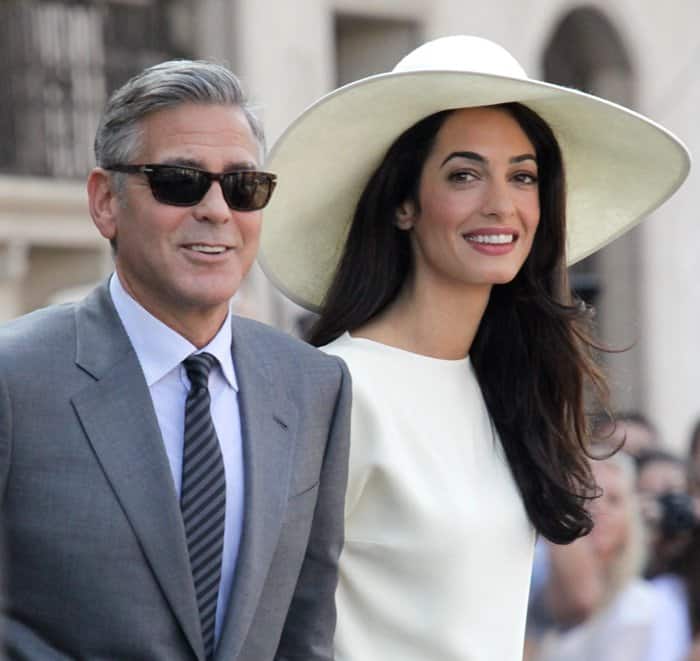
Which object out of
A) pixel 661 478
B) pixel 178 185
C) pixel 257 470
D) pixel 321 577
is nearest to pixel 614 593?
pixel 661 478

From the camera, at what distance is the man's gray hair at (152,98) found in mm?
3521

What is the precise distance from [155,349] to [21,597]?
0.50m

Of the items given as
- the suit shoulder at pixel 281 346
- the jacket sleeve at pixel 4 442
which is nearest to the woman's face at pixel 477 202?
the suit shoulder at pixel 281 346

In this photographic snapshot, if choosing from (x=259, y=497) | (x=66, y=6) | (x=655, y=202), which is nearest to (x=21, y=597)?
(x=259, y=497)

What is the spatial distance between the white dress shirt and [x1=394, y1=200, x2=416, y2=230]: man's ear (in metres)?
1.05

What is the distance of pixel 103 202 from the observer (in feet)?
11.8

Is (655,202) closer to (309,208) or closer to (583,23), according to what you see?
(309,208)

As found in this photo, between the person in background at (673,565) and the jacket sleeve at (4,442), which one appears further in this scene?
the person in background at (673,565)

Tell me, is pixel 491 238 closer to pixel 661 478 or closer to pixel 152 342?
pixel 152 342

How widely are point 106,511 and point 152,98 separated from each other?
2.38 feet

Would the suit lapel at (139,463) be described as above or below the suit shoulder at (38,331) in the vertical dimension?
below

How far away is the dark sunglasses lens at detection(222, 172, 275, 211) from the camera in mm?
3520

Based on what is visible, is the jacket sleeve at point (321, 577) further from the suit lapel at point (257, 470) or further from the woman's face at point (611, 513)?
the woman's face at point (611, 513)

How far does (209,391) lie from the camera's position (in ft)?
11.7
